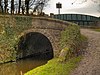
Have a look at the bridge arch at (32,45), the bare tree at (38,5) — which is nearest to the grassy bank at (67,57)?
the bridge arch at (32,45)

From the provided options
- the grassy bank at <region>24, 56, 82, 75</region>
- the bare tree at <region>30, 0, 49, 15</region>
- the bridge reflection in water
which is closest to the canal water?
the bridge reflection in water

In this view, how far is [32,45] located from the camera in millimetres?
39750

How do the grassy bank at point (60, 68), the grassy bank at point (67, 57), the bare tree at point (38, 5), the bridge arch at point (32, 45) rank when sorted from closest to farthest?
1. the grassy bank at point (60, 68)
2. the grassy bank at point (67, 57)
3. the bridge arch at point (32, 45)
4. the bare tree at point (38, 5)

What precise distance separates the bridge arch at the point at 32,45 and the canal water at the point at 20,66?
5.06ft

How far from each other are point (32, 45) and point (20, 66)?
737 cm

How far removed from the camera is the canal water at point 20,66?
99.2 ft

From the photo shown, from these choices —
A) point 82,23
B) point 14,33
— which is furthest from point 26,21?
point 82,23

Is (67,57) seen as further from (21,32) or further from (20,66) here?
(21,32)

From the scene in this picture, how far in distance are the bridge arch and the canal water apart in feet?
5.06

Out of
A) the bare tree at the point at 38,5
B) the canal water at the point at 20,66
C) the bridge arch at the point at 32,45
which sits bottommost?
the canal water at the point at 20,66

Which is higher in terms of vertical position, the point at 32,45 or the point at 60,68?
the point at 60,68

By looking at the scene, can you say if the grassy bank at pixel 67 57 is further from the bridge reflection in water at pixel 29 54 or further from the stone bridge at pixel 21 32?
the bridge reflection in water at pixel 29 54

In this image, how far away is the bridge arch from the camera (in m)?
36.8

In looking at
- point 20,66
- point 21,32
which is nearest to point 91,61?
point 20,66
